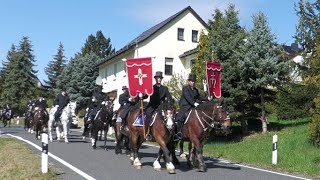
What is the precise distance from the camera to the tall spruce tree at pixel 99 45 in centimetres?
9919

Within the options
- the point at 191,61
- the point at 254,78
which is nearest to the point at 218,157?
the point at 254,78

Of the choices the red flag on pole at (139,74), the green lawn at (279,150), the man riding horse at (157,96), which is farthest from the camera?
the green lawn at (279,150)

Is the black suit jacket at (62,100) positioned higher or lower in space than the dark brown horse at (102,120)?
higher

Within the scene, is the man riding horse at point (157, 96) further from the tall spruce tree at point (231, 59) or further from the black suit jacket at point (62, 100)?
the black suit jacket at point (62, 100)

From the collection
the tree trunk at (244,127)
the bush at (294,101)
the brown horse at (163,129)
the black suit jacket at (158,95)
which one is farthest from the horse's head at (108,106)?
the bush at (294,101)

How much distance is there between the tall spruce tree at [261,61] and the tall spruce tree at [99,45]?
77998 mm

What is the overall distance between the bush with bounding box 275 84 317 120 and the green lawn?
1.51 metres

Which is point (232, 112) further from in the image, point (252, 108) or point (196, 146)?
point (196, 146)

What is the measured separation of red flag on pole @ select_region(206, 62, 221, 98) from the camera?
18.1 m

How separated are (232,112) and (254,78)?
2.08 metres

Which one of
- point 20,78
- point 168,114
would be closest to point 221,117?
point 168,114

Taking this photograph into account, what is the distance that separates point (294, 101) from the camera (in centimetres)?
2495

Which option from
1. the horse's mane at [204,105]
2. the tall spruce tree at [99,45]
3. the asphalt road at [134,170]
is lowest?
the asphalt road at [134,170]

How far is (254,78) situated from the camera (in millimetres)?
22406
